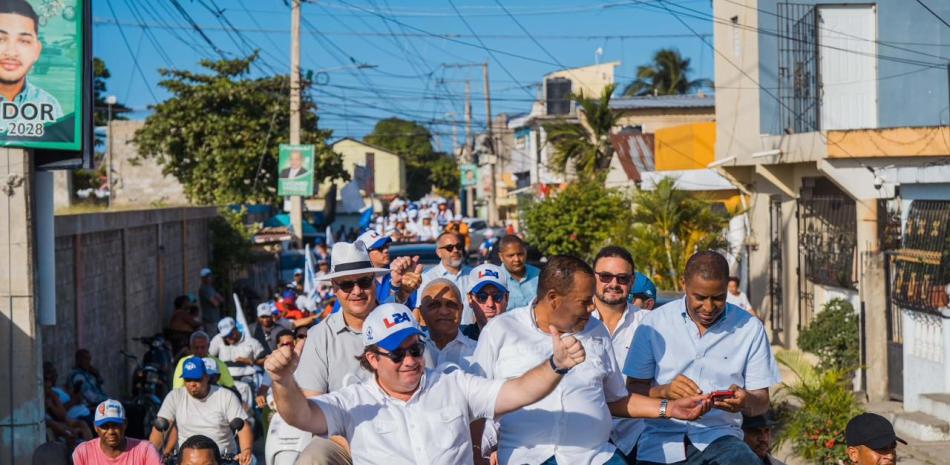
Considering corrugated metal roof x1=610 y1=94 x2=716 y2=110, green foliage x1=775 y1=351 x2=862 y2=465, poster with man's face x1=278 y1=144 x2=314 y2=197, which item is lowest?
green foliage x1=775 y1=351 x2=862 y2=465

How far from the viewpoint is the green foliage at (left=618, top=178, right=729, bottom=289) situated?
21.1m

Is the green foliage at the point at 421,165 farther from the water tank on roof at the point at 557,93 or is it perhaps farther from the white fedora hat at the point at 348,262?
the white fedora hat at the point at 348,262

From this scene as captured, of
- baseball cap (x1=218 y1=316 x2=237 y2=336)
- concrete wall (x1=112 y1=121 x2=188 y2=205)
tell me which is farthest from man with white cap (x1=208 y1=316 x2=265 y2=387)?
concrete wall (x1=112 y1=121 x2=188 y2=205)

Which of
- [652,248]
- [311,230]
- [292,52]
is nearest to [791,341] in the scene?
[652,248]

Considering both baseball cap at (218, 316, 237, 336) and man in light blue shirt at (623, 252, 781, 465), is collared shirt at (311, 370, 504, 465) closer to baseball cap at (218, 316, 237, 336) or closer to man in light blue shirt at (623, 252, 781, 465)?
man in light blue shirt at (623, 252, 781, 465)

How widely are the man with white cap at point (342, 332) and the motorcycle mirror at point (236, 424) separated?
13.9 feet

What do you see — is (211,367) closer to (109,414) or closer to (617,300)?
(109,414)

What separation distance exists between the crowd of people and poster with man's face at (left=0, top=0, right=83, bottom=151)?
166 inches

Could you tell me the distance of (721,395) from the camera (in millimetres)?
5547

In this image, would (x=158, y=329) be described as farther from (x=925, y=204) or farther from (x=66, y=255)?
(x=925, y=204)

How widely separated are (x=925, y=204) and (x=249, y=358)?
8.19 meters

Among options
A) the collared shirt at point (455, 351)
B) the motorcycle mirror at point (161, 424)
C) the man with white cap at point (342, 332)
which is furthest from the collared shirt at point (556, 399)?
the motorcycle mirror at point (161, 424)

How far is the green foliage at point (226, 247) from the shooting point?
28.4 metres

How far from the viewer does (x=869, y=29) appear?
64.3ft
